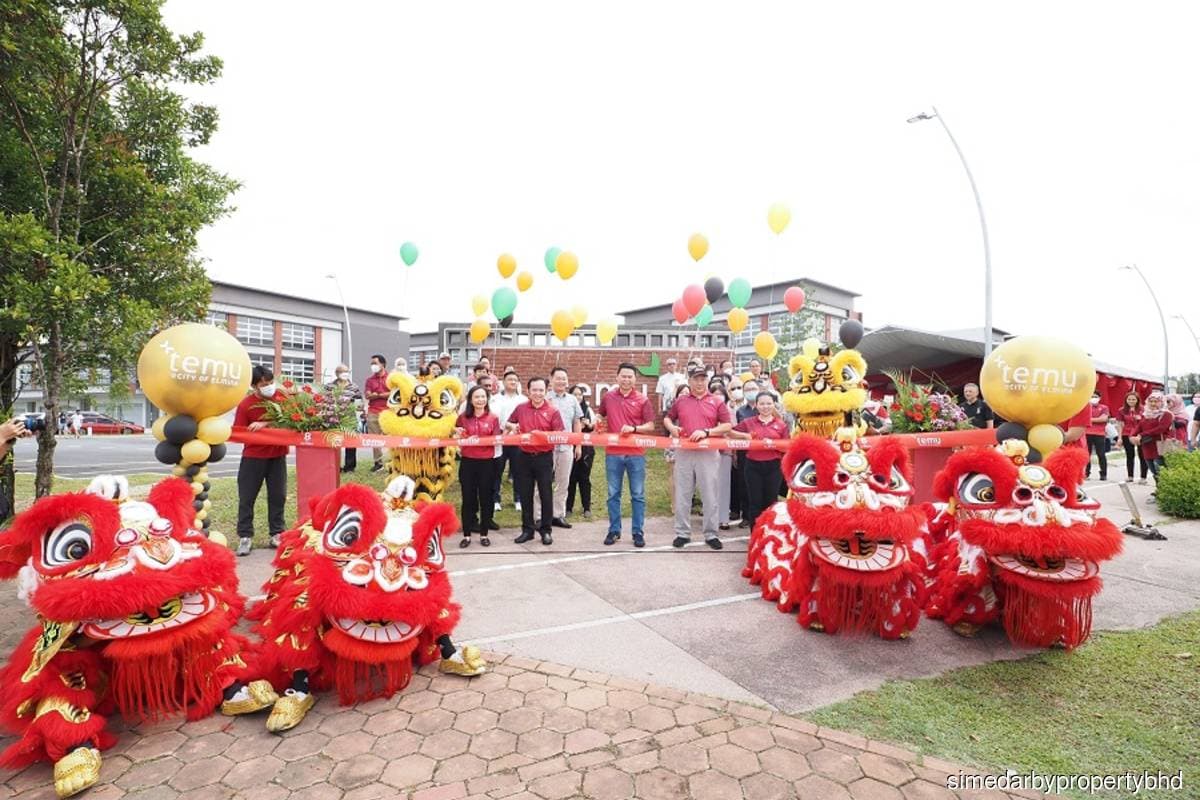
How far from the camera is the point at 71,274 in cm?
497

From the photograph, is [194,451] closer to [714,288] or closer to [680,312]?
[680,312]

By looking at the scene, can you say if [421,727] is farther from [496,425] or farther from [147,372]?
[496,425]

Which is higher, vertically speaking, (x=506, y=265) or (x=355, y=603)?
(x=506, y=265)

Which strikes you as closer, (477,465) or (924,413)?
(924,413)

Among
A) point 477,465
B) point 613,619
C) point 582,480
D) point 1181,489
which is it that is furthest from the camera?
point 1181,489

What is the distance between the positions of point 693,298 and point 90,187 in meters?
11.7

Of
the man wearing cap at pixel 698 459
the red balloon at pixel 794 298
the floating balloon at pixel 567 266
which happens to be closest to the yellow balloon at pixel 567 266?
the floating balloon at pixel 567 266

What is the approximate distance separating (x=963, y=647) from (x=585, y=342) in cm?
1263

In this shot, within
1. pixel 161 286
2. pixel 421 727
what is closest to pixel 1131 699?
pixel 421 727

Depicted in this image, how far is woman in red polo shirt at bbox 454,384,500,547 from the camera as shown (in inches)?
246

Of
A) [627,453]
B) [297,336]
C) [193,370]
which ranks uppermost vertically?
[297,336]

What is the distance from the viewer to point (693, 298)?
15.3m

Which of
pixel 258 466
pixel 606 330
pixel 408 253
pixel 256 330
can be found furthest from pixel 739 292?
pixel 256 330

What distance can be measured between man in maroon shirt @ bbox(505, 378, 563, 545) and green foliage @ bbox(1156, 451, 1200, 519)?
27.7 ft
